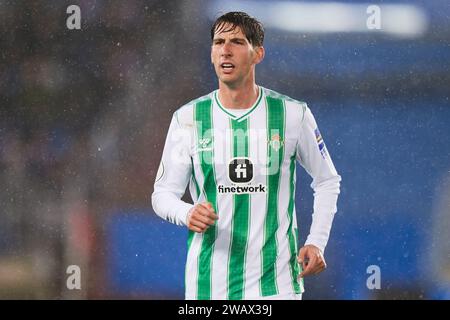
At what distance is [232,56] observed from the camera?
3.19 m

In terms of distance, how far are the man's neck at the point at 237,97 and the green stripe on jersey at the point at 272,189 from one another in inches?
2.7

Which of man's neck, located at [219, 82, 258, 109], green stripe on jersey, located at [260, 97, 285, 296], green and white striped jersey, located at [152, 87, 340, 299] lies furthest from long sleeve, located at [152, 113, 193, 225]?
green stripe on jersey, located at [260, 97, 285, 296]

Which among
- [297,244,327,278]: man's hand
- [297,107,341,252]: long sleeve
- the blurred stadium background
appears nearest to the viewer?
[297,244,327,278]: man's hand

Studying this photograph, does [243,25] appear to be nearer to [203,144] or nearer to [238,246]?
[203,144]

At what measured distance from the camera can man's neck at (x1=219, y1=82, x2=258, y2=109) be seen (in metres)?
3.15

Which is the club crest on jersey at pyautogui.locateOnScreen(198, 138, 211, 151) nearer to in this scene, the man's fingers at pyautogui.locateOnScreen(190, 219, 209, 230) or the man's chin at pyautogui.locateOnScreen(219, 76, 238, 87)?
the man's chin at pyautogui.locateOnScreen(219, 76, 238, 87)

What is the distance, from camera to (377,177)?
144 inches

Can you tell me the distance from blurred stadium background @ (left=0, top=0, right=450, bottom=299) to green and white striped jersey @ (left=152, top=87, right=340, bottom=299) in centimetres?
50

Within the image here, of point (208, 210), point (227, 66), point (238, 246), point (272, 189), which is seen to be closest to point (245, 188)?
point (272, 189)

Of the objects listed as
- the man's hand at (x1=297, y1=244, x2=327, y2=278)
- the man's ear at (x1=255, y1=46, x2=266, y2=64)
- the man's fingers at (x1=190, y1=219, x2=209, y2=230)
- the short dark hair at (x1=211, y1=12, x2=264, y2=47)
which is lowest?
the man's hand at (x1=297, y1=244, x2=327, y2=278)

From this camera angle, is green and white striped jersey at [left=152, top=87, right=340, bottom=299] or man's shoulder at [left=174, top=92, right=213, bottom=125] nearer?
green and white striped jersey at [left=152, top=87, right=340, bottom=299]

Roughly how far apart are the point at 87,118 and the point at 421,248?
155cm

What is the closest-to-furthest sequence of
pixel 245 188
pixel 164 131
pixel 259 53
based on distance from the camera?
1. pixel 245 188
2. pixel 259 53
3. pixel 164 131

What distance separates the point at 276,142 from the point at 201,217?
0.51 meters
